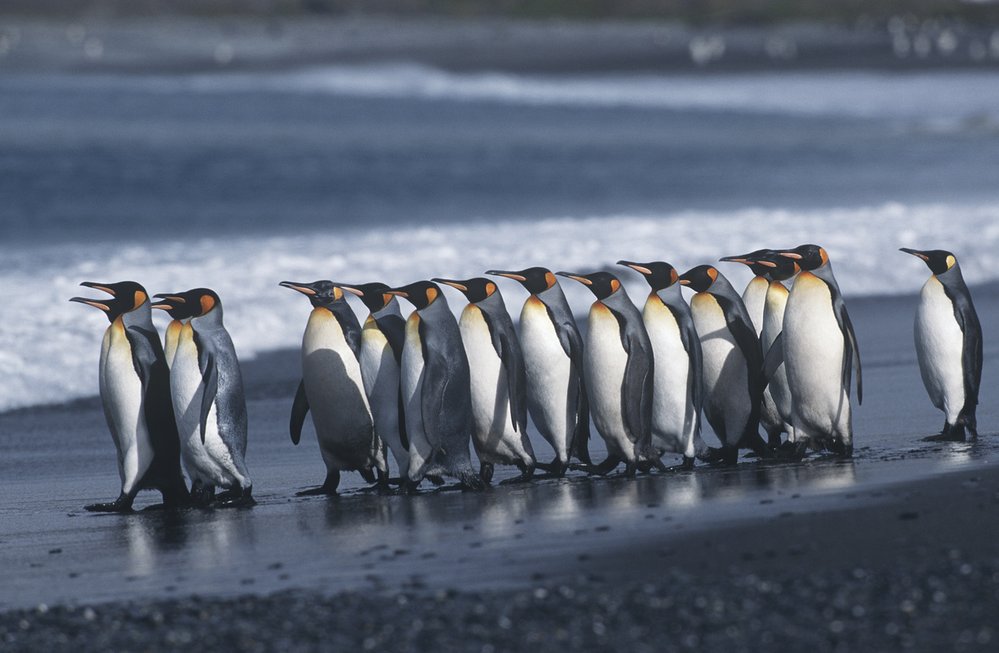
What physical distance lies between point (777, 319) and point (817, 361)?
1.34 ft

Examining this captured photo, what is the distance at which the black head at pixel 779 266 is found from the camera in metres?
8.14

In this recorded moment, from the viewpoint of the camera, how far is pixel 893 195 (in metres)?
25.3

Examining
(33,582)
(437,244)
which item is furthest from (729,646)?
(437,244)

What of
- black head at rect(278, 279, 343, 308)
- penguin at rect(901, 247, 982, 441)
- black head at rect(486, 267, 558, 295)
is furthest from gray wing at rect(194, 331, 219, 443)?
penguin at rect(901, 247, 982, 441)

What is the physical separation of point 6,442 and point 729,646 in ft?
16.7

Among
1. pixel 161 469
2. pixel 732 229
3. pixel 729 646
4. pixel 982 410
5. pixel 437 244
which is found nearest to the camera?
pixel 729 646

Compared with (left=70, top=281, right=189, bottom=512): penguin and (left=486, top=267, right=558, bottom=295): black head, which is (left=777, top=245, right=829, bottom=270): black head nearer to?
(left=486, top=267, right=558, bottom=295): black head

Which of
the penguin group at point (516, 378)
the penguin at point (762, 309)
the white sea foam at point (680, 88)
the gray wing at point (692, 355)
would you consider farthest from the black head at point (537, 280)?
the white sea foam at point (680, 88)

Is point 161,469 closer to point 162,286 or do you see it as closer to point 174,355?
point 174,355

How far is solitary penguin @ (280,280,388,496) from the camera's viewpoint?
756 centimetres

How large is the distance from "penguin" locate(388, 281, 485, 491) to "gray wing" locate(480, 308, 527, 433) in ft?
0.61

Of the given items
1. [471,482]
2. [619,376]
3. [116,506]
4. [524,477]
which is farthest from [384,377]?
[116,506]

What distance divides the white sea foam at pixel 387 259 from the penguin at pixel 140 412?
2.62 m

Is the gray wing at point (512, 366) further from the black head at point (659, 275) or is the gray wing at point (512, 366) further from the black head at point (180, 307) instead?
the black head at point (180, 307)
